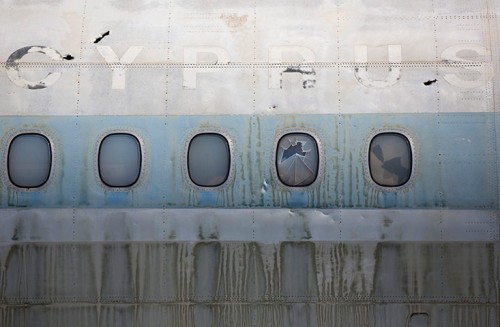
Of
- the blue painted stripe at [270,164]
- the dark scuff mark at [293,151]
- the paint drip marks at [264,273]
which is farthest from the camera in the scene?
the dark scuff mark at [293,151]

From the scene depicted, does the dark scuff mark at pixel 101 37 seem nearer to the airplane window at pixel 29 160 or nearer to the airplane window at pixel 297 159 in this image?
the airplane window at pixel 29 160

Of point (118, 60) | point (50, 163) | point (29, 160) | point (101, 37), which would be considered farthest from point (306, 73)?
point (29, 160)

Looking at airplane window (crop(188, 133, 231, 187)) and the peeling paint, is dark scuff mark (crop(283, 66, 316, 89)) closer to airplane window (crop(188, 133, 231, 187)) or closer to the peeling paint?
airplane window (crop(188, 133, 231, 187))

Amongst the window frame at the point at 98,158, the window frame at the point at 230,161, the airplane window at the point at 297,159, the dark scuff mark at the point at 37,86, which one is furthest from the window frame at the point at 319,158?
the dark scuff mark at the point at 37,86

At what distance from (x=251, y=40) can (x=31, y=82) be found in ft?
10.1

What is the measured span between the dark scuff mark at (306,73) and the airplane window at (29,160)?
11.3 feet

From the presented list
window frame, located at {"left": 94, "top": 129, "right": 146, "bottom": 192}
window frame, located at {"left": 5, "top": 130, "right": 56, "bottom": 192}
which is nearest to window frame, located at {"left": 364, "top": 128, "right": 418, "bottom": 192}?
window frame, located at {"left": 94, "top": 129, "right": 146, "bottom": 192}

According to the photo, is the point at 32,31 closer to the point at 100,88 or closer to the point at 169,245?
the point at 100,88

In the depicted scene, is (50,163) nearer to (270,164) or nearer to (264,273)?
(270,164)

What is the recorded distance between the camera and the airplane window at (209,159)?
805 centimetres

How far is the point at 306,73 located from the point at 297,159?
46.5 inches

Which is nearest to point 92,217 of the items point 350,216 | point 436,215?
point 350,216

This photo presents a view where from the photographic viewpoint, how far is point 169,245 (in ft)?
25.8

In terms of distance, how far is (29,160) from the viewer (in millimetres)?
8250
